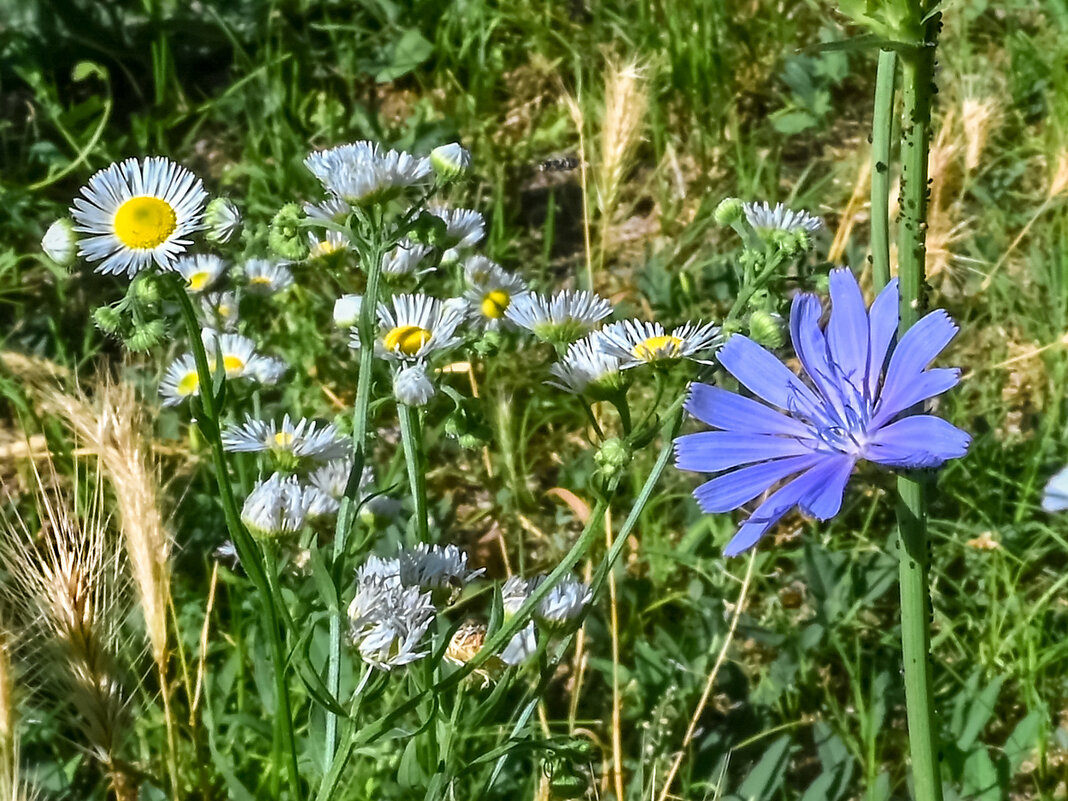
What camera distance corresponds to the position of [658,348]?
2.85 ft

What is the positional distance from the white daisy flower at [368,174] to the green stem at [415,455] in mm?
171

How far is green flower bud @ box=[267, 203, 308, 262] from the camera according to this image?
91 cm

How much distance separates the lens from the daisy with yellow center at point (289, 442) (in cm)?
97

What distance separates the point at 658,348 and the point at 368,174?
251mm

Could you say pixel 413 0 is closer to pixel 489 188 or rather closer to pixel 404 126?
pixel 404 126

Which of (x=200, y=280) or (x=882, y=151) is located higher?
(x=200, y=280)

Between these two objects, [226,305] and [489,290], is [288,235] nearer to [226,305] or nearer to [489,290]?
[489,290]

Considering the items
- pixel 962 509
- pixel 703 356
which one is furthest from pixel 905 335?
pixel 962 509

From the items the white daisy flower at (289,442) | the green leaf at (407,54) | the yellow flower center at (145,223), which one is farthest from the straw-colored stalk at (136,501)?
the green leaf at (407,54)

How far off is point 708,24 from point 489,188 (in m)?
0.50

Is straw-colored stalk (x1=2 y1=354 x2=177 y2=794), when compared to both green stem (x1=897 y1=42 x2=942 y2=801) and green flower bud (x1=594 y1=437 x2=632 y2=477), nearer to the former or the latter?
green flower bud (x1=594 y1=437 x2=632 y2=477)

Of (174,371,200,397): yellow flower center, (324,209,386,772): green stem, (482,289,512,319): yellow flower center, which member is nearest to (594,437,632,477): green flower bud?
(324,209,386,772): green stem

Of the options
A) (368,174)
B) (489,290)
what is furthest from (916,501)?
(489,290)

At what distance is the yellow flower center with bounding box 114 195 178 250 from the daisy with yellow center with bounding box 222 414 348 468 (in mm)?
194
